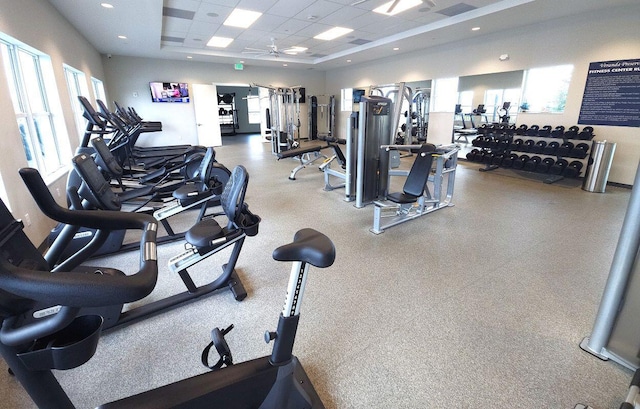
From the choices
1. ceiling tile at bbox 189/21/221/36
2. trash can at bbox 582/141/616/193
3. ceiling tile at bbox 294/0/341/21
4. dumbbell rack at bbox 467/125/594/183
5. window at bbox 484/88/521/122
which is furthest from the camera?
window at bbox 484/88/521/122

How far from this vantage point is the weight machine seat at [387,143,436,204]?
357 cm

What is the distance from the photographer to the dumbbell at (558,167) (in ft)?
18.1

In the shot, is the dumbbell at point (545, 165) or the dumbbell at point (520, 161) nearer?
the dumbbell at point (545, 165)

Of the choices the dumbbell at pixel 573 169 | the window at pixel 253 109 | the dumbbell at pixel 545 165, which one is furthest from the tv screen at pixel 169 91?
the dumbbell at pixel 573 169

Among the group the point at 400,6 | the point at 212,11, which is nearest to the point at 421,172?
the point at 400,6

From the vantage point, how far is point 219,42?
8.05 metres

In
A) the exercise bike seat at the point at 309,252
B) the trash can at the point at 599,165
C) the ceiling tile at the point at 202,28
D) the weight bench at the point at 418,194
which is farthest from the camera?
the ceiling tile at the point at 202,28

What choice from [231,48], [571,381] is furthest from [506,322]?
[231,48]

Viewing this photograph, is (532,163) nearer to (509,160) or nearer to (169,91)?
(509,160)

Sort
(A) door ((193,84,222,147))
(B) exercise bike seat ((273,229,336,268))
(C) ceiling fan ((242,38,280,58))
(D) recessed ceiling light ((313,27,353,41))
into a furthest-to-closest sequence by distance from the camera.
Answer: (A) door ((193,84,222,147))
(C) ceiling fan ((242,38,280,58))
(D) recessed ceiling light ((313,27,353,41))
(B) exercise bike seat ((273,229,336,268))

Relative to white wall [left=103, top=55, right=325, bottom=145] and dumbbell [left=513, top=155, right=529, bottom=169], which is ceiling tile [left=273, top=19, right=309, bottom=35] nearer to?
white wall [left=103, top=55, right=325, bottom=145]

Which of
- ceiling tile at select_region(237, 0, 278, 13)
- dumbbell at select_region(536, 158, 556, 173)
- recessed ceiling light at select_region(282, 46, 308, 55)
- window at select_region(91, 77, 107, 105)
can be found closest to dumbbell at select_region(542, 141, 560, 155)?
dumbbell at select_region(536, 158, 556, 173)

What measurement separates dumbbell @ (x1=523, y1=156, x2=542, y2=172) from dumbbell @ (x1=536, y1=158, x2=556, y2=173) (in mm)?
55

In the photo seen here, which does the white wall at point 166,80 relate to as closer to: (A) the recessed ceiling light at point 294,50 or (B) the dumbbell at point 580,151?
(A) the recessed ceiling light at point 294,50
